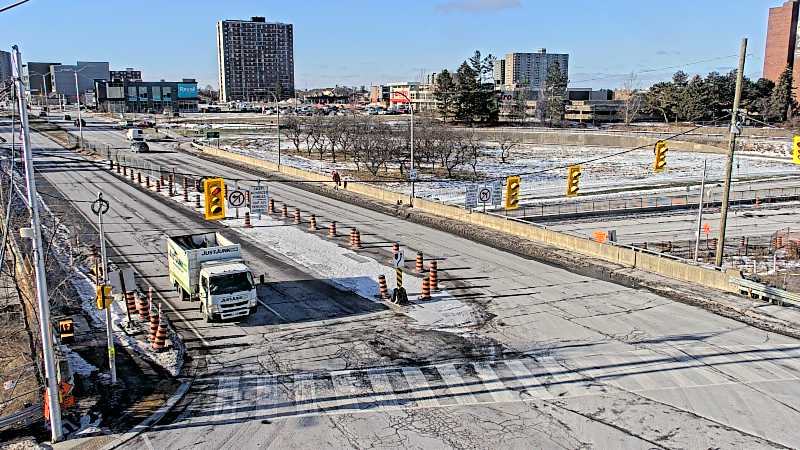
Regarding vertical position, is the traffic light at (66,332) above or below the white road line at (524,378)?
above

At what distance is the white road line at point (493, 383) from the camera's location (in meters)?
16.4

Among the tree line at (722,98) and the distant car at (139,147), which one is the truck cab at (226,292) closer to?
the distant car at (139,147)

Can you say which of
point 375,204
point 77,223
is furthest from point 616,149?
point 77,223

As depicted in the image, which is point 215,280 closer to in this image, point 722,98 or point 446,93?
point 446,93

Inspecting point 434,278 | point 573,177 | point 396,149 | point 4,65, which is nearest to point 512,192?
point 573,177

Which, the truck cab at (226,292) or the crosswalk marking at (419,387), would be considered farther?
the truck cab at (226,292)

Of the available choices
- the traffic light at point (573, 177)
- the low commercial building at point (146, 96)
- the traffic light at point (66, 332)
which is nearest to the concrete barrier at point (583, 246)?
the traffic light at point (573, 177)

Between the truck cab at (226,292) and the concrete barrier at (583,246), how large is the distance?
659 inches

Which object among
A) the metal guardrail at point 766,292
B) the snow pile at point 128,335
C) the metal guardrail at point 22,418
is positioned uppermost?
the metal guardrail at point 766,292

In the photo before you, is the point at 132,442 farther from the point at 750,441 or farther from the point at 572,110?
the point at 572,110

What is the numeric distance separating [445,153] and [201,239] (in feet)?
138

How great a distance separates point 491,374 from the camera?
1783 centimetres

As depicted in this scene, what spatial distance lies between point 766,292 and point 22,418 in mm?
23532

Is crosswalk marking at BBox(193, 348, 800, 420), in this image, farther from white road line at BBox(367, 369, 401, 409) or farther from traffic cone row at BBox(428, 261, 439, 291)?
traffic cone row at BBox(428, 261, 439, 291)
